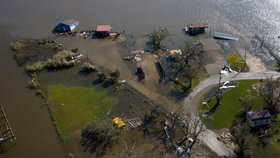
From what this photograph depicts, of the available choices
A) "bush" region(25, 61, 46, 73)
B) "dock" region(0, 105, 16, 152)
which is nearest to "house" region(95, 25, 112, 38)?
"bush" region(25, 61, 46, 73)

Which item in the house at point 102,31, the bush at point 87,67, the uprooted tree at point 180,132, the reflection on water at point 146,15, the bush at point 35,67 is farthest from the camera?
the reflection on water at point 146,15

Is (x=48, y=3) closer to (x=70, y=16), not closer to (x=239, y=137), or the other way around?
(x=70, y=16)

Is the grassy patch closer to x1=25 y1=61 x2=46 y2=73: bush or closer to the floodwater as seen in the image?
the floodwater

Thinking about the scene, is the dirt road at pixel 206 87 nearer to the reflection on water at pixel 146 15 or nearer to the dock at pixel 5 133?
the reflection on water at pixel 146 15

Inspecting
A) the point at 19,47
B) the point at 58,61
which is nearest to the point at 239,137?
the point at 58,61

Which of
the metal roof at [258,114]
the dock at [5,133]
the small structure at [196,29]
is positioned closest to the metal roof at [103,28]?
the small structure at [196,29]
